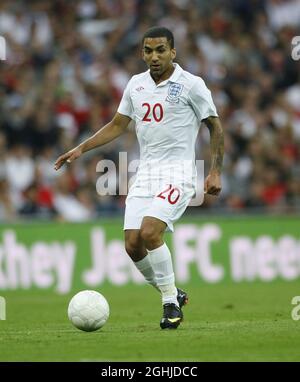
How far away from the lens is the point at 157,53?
31.8 feet

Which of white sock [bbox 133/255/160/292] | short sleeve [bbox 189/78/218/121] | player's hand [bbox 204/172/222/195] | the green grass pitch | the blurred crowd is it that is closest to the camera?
the green grass pitch

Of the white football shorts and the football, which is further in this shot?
the football

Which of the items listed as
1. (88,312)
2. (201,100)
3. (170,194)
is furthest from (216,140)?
(88,312)

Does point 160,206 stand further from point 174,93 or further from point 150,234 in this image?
point 174,93

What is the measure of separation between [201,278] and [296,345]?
9.05 m

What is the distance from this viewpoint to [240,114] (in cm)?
2009

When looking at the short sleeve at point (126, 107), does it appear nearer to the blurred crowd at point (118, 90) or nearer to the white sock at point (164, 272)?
the white sock at point (164, 272)

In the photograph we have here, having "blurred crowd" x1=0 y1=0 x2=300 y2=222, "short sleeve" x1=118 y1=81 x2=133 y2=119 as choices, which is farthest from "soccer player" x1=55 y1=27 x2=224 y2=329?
"blurred crowd" x1=0 y1=0 x2=300 y2=222

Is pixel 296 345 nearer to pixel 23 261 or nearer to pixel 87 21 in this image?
pixel 23 261

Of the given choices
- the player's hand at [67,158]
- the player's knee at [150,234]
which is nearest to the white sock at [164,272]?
the player's knee at [150,234]

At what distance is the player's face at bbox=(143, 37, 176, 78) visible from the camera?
9.70 meters

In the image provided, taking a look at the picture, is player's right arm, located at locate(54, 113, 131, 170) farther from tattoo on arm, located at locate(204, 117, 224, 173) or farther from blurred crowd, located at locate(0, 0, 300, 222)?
blurred crowd, located at locate(0, 0, 300, 222)

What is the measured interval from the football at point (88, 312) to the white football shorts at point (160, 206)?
767 mm

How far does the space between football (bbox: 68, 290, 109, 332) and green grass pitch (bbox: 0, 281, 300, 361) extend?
0.12 meters
